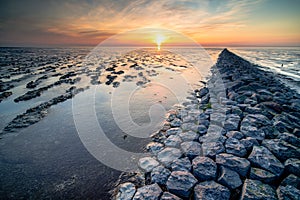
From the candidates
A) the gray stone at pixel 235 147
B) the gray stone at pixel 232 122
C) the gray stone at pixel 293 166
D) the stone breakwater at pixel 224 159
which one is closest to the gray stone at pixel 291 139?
the stone breakwater at pixel 224 159

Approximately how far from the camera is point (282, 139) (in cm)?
373

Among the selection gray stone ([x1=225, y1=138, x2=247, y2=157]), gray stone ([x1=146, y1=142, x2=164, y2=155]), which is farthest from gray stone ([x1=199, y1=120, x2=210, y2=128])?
gray stone ([x1=146, y1=142, x2=164, y2=155])

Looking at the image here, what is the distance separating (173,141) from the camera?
14.0 ft

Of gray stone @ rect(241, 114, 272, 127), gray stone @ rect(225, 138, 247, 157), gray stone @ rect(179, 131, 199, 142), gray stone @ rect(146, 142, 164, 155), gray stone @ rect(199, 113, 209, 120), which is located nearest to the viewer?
gray stone @ rect(225, 138, 247, 157)

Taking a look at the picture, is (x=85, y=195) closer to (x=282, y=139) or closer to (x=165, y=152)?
(x=165, y=152)

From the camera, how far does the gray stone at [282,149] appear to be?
10.6 feet

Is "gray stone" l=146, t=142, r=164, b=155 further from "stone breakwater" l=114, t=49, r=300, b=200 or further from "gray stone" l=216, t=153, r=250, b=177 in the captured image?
"gray stone" l=216, t=153, r=250, b=177

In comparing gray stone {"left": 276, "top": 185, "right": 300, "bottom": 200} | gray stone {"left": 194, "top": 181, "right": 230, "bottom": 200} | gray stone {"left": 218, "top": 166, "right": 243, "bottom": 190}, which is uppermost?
gray stone {"left": 276, "top": 185, "right": 300, "bottom": 200}

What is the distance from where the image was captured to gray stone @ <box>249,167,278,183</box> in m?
2.75

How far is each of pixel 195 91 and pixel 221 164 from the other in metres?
7.24

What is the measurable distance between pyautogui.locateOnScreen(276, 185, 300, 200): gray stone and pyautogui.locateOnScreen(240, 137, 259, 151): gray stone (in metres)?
1.08

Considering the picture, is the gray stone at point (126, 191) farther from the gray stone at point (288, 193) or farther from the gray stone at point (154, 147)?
the gray stone at point (288, 193)

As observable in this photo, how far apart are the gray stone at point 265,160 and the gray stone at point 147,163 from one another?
2130mm

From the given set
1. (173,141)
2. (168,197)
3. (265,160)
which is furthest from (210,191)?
(173,141)
